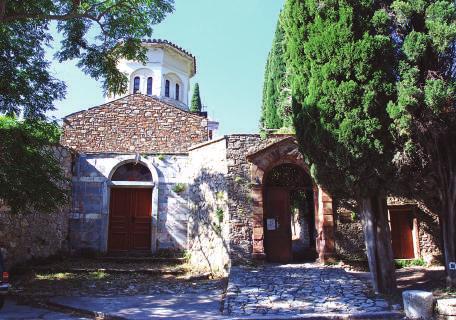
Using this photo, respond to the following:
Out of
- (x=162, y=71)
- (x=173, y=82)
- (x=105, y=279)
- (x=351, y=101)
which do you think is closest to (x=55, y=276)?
(x=105, y=279)

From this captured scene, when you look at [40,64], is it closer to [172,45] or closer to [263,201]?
[263,201]

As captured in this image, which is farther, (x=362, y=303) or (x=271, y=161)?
(x=271, y=161)

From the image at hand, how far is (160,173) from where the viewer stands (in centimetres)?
1497

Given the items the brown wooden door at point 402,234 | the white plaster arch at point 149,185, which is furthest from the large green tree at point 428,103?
the white plaster arch at point 149,185

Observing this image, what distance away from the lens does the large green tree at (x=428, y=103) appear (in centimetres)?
759

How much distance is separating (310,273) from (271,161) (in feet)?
11.1

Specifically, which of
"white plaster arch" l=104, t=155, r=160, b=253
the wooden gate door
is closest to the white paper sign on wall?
the wooden gate door

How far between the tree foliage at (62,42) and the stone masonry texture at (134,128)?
210 inches

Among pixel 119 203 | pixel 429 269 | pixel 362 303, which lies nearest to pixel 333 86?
pixel 362 303

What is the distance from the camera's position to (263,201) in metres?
12.5

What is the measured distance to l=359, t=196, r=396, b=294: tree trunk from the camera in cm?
862

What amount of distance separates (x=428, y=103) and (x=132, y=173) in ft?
34.2

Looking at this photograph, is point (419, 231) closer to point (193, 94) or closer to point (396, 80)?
point (396, 80)

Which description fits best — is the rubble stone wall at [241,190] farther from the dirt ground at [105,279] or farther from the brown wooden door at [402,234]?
the brown wooden door at [402,234]
